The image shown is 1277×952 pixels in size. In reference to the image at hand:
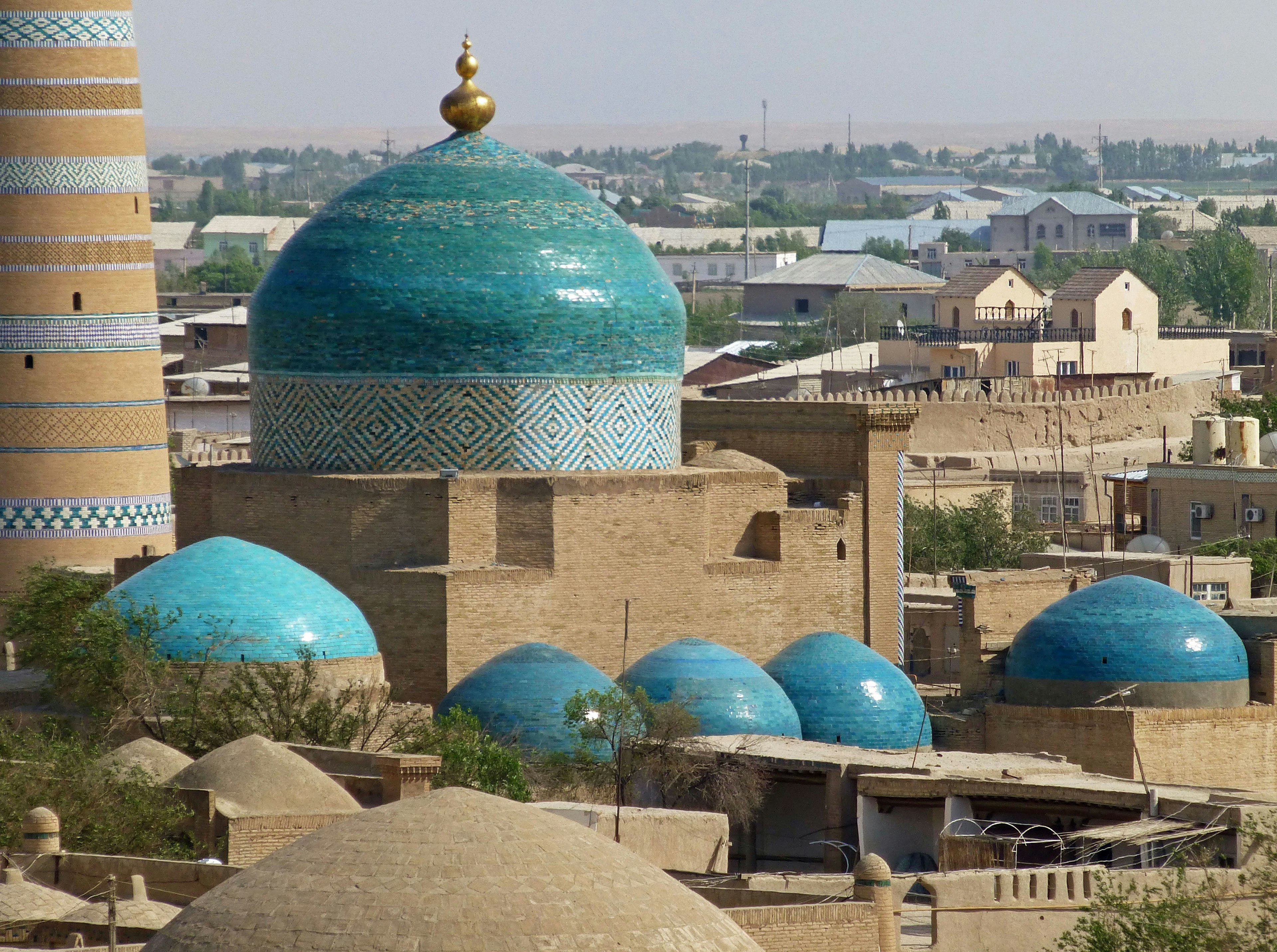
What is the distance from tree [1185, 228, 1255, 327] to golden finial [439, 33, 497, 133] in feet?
139

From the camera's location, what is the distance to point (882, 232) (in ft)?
299

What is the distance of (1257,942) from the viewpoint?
9.82 metres

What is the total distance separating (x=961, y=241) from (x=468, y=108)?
70932 mm

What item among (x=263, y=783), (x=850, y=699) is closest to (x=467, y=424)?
(x=850, y=699)

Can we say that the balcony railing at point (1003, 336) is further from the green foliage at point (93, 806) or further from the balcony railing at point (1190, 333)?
the green foliage at point (93, 806)

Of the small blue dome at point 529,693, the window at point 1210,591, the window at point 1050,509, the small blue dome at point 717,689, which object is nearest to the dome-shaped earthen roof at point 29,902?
the small blue dome at point 529,693

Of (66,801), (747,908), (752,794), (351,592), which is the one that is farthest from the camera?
(351,592)

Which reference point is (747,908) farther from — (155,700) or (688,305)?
(688,305)

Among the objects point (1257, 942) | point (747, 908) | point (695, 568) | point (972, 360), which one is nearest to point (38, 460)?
Result: point (695, 568)

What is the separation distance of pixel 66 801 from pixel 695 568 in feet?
18.0

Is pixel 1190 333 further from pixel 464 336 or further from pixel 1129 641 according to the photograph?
pixel 464 336

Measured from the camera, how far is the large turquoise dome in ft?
56.2

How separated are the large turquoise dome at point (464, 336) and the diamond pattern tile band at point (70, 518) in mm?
3557

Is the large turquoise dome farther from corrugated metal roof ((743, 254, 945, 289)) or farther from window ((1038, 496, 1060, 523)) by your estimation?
corrugated metal roof ((743, 254, 945, 289))
